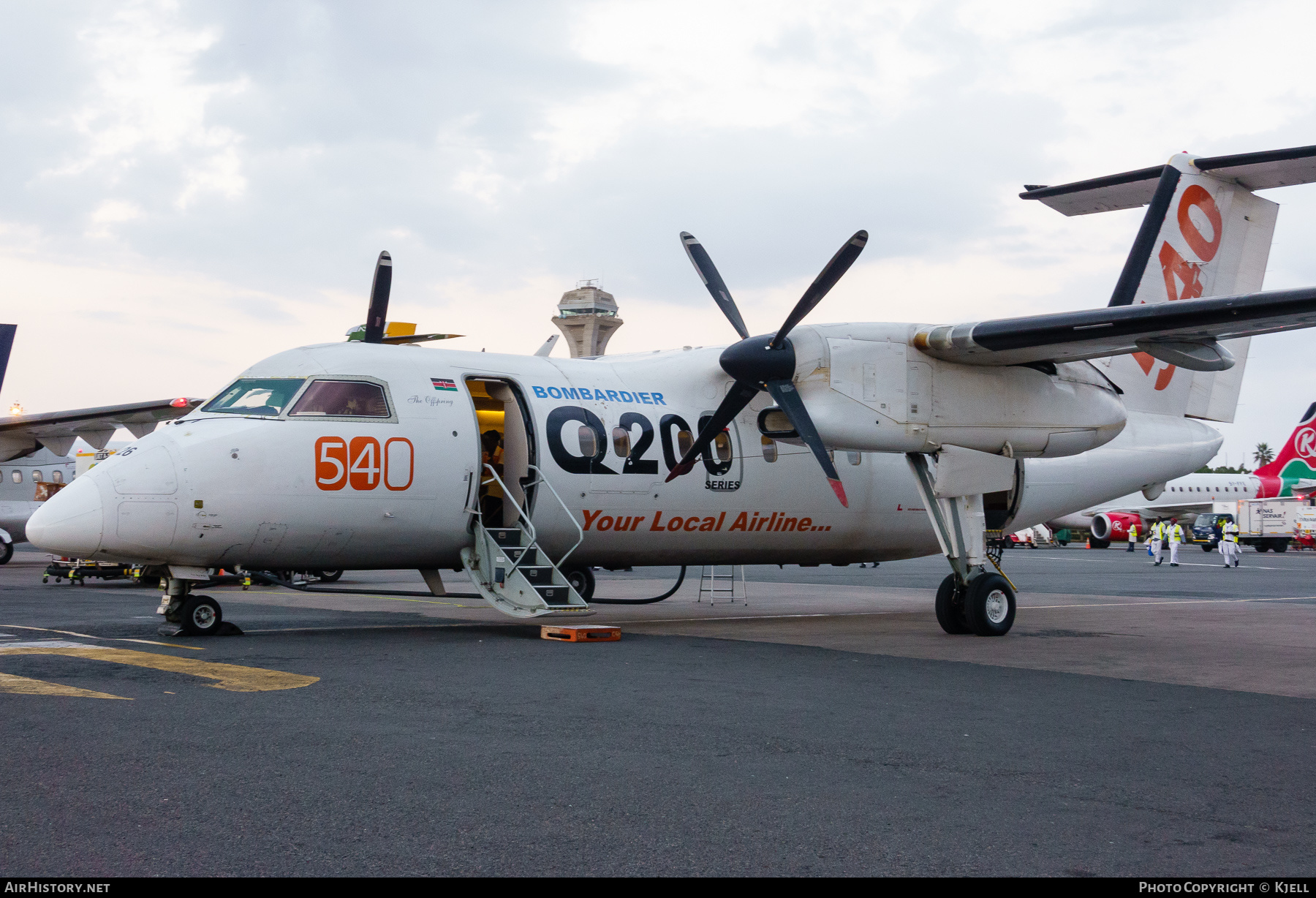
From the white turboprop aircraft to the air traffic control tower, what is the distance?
89338 millimetres

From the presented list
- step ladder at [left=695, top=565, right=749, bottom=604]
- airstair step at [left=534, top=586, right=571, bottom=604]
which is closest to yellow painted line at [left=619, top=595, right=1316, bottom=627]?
step ladder at [left=695, top=565, right=749, bottom=604]

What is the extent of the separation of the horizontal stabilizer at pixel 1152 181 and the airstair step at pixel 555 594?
1025 cm

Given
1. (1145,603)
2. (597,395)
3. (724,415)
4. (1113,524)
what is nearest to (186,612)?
(597,395)

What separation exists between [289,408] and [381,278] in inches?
113

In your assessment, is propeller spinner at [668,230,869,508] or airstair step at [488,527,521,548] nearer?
propeller spinner at [668,230,869,508]

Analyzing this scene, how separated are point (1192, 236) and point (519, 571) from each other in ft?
37.3

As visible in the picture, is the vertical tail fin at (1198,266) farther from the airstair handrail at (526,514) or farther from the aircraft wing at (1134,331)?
the airstair handrail at (526,514)

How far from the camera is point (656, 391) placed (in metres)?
14.6

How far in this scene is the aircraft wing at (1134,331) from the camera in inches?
435

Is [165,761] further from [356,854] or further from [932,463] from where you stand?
[932,463]

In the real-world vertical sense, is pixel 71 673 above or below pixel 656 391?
below

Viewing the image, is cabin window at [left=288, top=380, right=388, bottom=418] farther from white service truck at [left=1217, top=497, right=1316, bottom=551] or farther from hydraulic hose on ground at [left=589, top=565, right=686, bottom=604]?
white service truck at [left=1217, top=497, right=1316, bottom=551]

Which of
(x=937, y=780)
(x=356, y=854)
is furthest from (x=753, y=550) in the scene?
(x=356, y=854)

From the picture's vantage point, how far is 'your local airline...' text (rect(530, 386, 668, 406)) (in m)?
13.6
